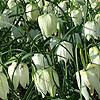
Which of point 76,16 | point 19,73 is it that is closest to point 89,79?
point 19,73

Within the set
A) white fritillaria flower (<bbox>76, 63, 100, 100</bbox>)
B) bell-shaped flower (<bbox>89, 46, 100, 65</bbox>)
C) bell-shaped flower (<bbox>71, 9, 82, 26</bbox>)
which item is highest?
bell-shaped flower (<bbox>71, 9, 82, 26</bbox>)

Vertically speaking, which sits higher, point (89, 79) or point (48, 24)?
point (48, 24)

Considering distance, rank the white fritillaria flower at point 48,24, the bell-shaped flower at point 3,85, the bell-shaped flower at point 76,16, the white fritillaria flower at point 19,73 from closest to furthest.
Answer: the bell-shaped flower at point 3,85, the white fritillaria flower at point 19,73, the white fritillaria flower at point 48,24, the bell-shaped flower at point 76,16

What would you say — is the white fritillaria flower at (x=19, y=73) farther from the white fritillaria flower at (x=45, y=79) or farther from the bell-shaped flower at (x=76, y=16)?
the bell-shaped flower at (x=76, y=16)

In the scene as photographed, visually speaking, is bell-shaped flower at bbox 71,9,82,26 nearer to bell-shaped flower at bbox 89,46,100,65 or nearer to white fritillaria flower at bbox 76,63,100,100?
bell-shaped flower at bbox 89,46,100,65

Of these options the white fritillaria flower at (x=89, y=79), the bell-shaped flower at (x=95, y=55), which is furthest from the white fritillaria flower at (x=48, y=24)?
the white fritillaria flower at (x=89, y=79)

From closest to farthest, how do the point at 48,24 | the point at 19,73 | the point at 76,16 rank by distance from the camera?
the point at 19,73, the point at 48,24, the point at 76,16

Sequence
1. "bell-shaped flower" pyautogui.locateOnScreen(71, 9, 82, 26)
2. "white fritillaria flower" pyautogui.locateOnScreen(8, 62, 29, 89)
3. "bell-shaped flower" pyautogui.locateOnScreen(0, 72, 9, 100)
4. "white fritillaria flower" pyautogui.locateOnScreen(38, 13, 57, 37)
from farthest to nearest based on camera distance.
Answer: "bell-shaped flower" pyautogui.locateOnScreen(71, 9, 82, 26) → "white fritillaria flower" pyautogui.locateOnScreen(38, 13, 57, 37) → "white fritillaria flower" pyautogui.locateOnScreen(8, 62, 29, 89) → "bell-shaped flower" pyautogui.locateOnScreen(0, 72, 9, 100)

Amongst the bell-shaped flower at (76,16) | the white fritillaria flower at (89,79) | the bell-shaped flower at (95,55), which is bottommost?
the white fritillaria flower at (89,79)

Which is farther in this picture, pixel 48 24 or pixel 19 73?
pixel 48 24

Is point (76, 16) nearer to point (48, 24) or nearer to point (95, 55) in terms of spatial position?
point (48, 24)

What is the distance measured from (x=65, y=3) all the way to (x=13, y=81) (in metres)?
1.53

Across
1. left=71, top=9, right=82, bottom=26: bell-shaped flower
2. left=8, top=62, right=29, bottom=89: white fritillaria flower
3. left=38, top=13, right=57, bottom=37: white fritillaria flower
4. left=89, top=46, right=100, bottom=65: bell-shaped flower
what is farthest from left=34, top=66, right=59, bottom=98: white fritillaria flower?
left=71, top=9, right=82, bottom=26: bell-shaped flower

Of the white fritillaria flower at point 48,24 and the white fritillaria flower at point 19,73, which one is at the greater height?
→ the white fritillaria flower at point 48,24
